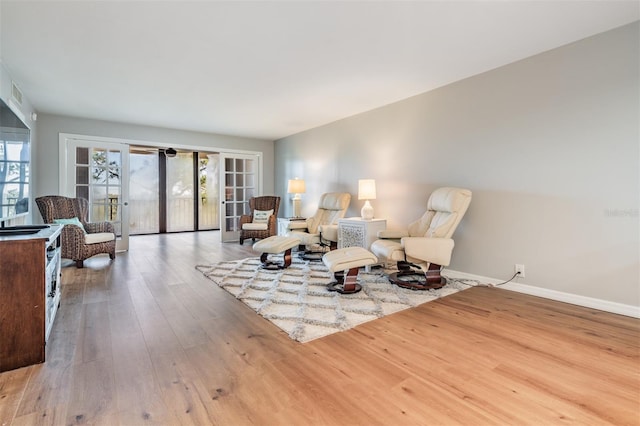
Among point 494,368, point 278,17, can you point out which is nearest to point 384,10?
point 278,17

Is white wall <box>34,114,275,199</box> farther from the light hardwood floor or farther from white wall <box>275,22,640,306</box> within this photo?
white wall <box>275,22,640,306</box>

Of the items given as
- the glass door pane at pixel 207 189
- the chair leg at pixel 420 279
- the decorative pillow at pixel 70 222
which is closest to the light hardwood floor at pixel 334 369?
the chair leg at pixel 420 279

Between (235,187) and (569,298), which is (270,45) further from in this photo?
(235,187)

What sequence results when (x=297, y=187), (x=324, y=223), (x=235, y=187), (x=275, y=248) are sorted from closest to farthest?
1. (x=275, y=248)
2. (x=324, y=223)
3. (x=297, y=187)
4. (x=235, y=187)

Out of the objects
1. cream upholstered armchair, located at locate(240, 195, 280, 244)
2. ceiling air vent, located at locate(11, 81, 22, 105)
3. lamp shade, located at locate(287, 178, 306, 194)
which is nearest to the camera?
ceiling air vent, located at locate(11, 81, 22, 105)

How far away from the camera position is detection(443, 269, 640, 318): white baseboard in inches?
100

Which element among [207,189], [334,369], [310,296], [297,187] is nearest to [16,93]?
[297,187]

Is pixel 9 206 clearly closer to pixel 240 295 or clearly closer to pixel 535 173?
pixel 240 295

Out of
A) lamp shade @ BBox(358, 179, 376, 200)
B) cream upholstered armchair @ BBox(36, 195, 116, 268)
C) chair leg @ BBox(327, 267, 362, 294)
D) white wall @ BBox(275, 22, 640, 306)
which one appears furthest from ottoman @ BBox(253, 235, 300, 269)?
cream upholstered armchair @ BBox(36, 195, 116, 268)

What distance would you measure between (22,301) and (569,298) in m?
4.09

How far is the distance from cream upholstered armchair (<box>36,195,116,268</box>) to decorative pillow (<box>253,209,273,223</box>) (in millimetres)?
2551

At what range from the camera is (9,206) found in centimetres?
277

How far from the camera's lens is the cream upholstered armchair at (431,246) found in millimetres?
3154

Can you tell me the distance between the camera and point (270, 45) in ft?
9.06
